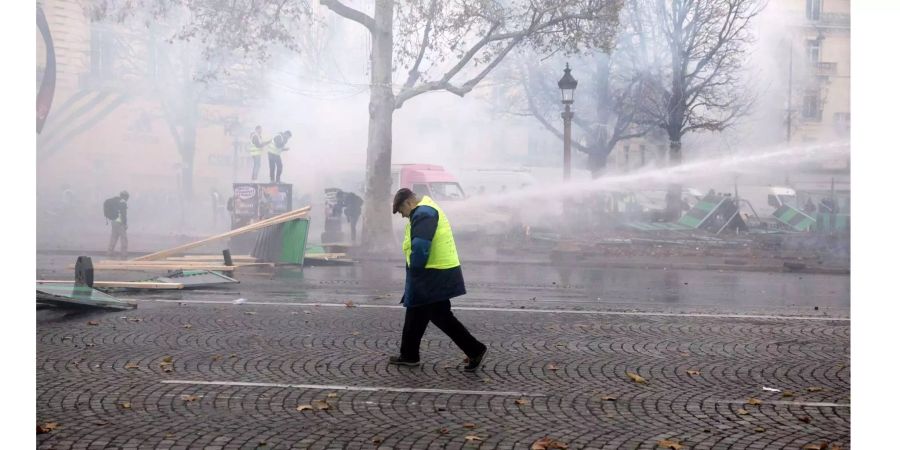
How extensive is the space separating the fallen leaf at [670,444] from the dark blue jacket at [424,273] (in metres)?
2.36

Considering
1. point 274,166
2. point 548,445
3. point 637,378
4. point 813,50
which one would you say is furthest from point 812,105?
point 548,445

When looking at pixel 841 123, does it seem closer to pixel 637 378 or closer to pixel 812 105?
pixel 812 105

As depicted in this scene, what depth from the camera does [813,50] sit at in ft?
80.4

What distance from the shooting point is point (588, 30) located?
22.5 metres

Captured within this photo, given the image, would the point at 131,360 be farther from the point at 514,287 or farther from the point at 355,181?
the point at 355,181

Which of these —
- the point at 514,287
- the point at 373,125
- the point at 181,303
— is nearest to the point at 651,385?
the point at 181,303

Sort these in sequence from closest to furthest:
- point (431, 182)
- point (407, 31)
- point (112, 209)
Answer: point (112, 209) < point (407, 31) < point (431, 182)

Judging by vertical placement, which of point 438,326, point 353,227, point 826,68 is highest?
point 826,68

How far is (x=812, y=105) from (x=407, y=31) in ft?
36.4

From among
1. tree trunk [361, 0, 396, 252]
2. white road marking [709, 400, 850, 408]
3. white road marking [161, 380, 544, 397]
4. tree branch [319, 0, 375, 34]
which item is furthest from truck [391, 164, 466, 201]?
white road marking [709, 400, 850, 408]

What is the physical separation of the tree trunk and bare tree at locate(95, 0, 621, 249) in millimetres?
23

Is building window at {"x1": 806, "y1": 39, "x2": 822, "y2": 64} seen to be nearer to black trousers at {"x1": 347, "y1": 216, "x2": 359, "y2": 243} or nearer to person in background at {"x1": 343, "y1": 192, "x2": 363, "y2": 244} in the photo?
person in background at {"x1": 343, "y1": 192, "x2": 363, "y2": 244}

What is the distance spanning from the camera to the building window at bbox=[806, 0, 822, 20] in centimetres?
2427

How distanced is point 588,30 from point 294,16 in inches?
275
